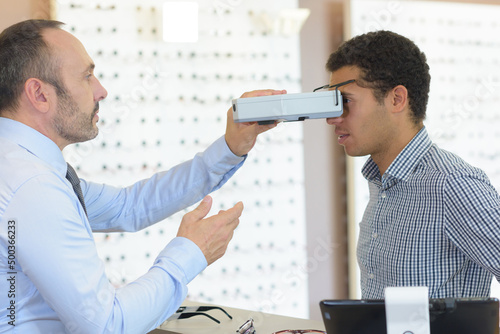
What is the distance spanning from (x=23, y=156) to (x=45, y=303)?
1.27 feet

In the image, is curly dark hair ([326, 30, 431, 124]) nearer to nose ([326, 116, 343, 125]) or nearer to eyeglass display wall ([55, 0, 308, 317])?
nose ([326, 116, 343, 125])

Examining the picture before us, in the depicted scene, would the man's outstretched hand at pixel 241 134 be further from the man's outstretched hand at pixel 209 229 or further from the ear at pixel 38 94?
the ear at pixel 38 94

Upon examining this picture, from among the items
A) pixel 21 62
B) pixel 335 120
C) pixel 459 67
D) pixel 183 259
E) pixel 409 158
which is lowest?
pixel 183 259

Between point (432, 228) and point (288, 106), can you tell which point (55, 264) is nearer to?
point (288, 106)

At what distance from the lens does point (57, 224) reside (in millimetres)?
1426

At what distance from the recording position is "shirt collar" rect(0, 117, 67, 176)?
5.34ft

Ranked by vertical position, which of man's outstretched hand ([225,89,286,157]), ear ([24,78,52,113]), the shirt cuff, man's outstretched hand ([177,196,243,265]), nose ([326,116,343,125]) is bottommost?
the shirt cuff

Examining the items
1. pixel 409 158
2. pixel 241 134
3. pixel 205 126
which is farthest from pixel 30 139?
pixel 205 126

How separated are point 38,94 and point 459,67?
342cm

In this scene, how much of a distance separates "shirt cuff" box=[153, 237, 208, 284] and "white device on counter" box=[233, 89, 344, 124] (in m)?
0.52

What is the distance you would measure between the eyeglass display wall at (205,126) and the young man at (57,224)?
5.53 ft

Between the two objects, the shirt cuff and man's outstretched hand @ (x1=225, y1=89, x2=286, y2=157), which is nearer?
the shirt cuff

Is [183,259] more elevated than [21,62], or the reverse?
[21,62]

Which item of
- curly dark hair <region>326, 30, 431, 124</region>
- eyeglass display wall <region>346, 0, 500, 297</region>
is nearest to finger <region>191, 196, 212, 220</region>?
curly dark hair <region>326, 30, 431, 124</region>
